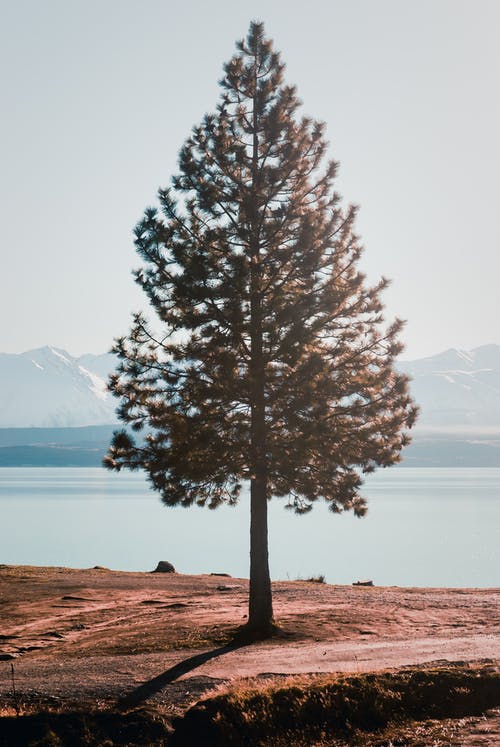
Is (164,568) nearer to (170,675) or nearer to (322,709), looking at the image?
(170,675)

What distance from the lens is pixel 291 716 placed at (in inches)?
534

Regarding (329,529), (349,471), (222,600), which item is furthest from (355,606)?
(329,529)

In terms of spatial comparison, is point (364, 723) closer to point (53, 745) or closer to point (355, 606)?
point (53, 745)

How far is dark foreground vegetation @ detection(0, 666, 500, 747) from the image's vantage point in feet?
43.7

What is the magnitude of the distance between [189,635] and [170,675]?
514cm

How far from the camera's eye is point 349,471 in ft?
72.6

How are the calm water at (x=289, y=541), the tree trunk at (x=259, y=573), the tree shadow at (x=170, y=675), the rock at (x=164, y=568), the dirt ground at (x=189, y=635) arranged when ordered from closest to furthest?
the tree shadow at (x=170, y=675) → the dirt ground at (x=189, y=635) → the tree trunk at (x=259, y=573) → the rock at (x=164, y=568) → the calm water at (x=289, y=541)

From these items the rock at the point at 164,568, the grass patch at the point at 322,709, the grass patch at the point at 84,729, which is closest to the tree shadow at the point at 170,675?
the grass patch at the point at 84,729

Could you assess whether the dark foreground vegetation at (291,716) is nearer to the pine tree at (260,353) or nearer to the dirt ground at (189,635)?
the dirt ground at (189,635)

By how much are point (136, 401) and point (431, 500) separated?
155 metres

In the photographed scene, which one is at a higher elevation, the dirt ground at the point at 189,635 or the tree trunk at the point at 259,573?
the tree trunk at the point at 259,573

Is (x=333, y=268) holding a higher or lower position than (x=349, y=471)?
higher

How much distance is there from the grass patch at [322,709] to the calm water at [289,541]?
47851mm

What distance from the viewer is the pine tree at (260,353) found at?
72.0ft
